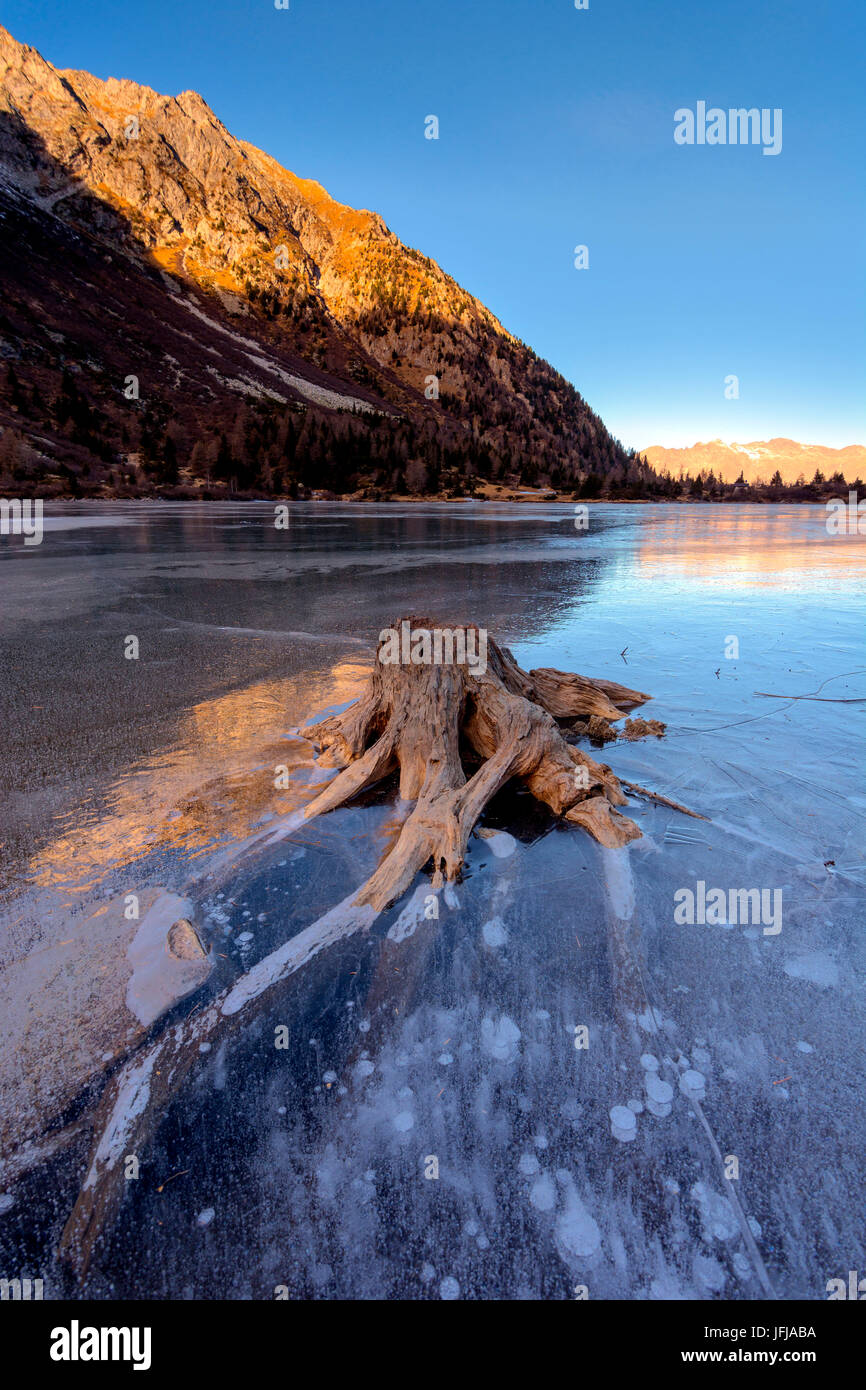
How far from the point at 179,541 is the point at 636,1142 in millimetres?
25400

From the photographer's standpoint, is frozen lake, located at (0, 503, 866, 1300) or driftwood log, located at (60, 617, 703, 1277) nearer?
frozen lake, located at (0, 503, 866, 1300)

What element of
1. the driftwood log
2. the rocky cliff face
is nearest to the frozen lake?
the driftwood log

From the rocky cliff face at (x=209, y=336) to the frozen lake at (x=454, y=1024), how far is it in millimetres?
66065

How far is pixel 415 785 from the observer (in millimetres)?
4145

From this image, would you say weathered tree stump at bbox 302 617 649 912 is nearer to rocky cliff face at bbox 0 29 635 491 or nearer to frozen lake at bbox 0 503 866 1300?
frozen lake at bbox 0 503 866 1300

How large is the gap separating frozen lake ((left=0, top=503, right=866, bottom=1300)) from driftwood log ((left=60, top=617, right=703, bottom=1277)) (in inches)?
2.7

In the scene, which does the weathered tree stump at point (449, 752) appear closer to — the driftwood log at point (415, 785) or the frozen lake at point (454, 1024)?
the driftwood log at point (415, 785)

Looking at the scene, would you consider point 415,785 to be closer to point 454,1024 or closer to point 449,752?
point 449,752

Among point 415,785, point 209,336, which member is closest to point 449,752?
point 415,785

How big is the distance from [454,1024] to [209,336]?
15853cm

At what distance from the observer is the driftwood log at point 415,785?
193 cm

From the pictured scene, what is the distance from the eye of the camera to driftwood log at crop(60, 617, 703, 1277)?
1929 millimetres
